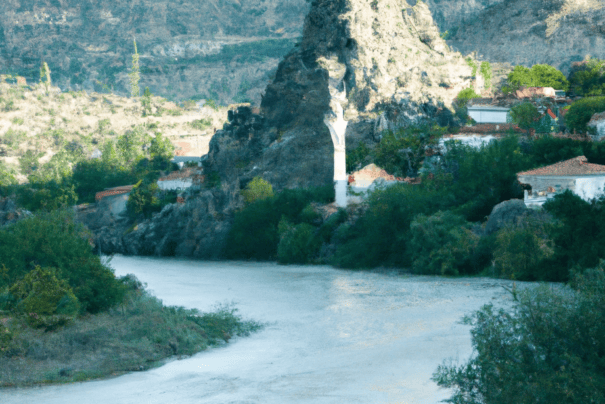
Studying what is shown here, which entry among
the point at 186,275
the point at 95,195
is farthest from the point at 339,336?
the point at 95,195

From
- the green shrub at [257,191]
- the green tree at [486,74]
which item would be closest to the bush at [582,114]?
the green shrub at [257,191]

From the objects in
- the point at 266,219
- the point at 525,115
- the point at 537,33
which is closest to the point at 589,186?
the point at 525,115

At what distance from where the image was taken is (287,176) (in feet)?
208

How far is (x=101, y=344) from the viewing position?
18500 millimetres

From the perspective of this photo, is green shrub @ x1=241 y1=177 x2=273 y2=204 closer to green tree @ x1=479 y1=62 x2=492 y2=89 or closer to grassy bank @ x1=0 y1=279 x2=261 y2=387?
green tree @ x1=479 y1=62 x2=492 y2=89

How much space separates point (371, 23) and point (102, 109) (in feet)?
287

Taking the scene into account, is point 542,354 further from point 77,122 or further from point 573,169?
point 77,122

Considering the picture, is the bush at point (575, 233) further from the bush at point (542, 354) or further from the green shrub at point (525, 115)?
the green shrub at point (525, 115)

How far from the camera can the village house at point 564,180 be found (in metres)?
33.2

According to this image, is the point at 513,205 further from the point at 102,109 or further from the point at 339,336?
the point at 102,109

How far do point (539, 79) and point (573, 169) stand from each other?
42209 mm

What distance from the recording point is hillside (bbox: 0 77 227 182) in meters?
121

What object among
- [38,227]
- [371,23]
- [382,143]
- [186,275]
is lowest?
[186,275]

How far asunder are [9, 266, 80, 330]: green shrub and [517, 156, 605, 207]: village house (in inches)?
837
